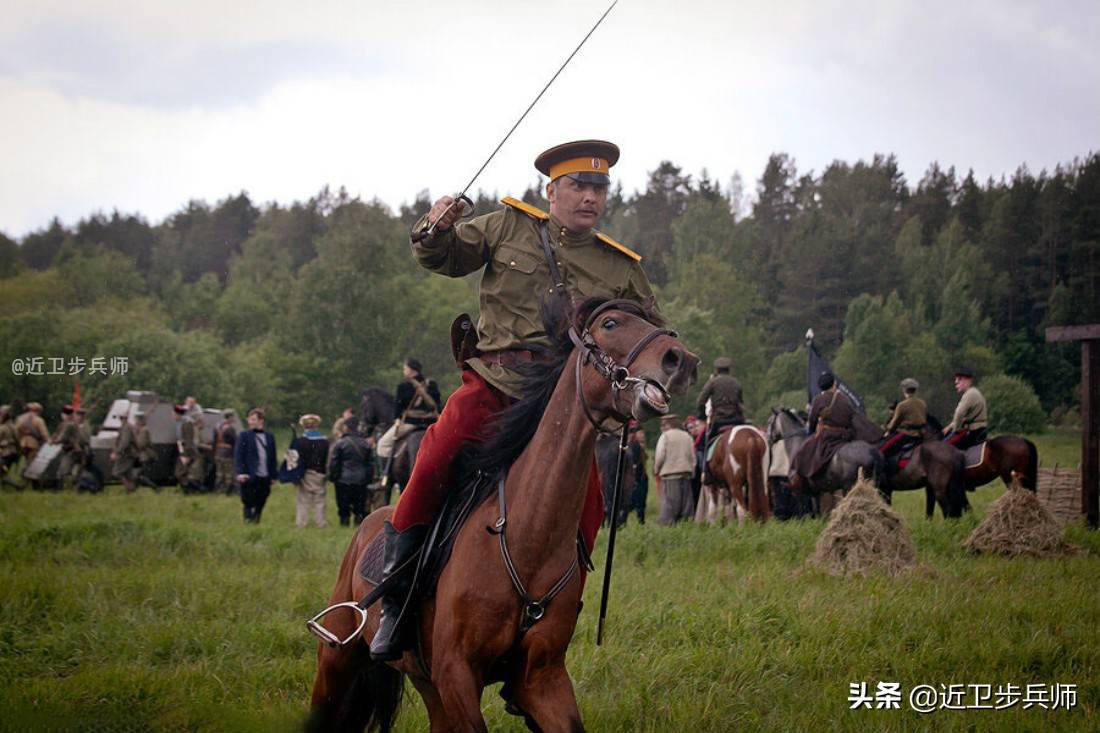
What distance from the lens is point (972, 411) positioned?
15820 millimetres

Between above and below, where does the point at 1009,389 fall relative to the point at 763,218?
below

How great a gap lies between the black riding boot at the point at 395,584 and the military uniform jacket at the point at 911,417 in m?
12.5

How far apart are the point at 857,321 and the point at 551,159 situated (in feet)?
147

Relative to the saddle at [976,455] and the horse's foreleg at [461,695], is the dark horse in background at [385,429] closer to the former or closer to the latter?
the saddle at [976,455]

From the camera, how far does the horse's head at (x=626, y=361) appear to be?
12.1 feet

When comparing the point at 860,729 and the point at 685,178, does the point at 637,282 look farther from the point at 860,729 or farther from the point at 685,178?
the point at 685,178

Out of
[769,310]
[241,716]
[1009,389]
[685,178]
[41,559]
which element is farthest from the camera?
[685,178]

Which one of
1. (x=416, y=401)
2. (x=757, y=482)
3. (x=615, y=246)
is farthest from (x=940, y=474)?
(x=615, y=246)

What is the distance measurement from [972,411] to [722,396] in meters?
4.00

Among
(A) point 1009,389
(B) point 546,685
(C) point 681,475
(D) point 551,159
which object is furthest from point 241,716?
(A) point 1009,389

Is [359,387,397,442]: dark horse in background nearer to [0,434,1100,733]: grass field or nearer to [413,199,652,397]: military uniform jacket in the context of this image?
[0,434,1100,733]: grass field

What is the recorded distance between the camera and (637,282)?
4.97 meters

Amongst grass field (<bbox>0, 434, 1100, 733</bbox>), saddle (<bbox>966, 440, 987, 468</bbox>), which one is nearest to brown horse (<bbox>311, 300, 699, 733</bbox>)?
grass field (<bbox>0, 434, 1100, 733</bbox>)

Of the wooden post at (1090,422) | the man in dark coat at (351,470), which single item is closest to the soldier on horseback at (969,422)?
the wooden post at (1090,422)
